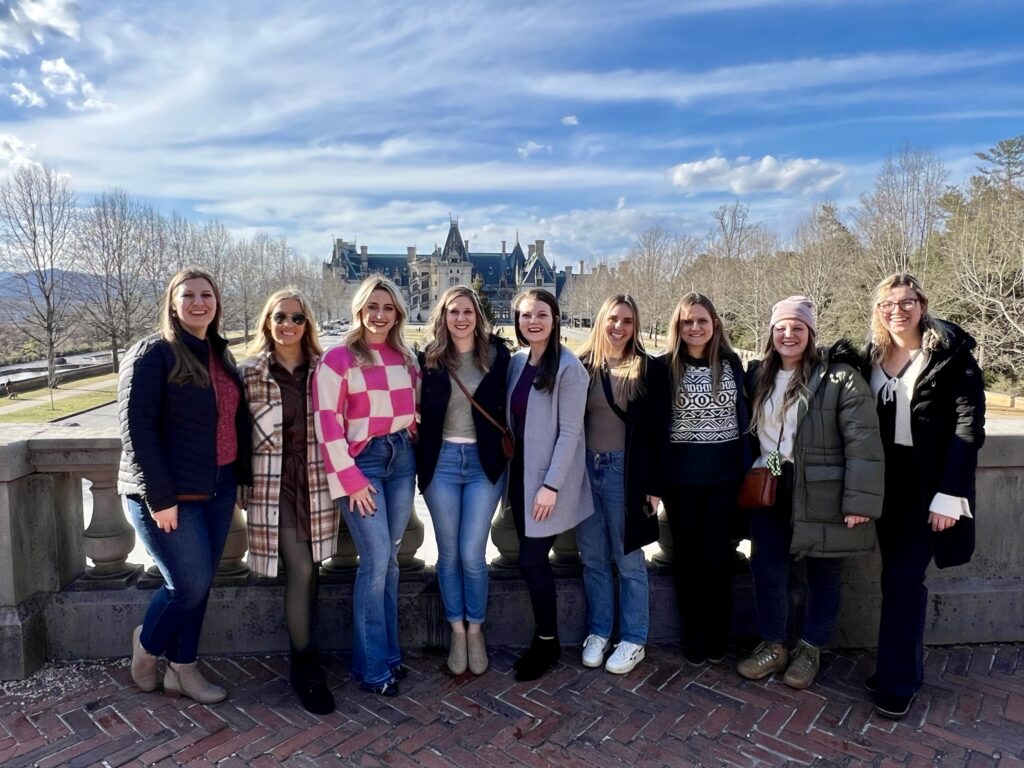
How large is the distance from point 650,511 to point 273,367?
189 centimetres

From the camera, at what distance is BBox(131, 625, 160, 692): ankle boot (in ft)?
9.68

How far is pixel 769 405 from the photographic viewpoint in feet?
10.2

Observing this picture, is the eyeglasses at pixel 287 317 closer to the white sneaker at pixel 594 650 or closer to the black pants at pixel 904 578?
the white sneaker at pixel 594 650

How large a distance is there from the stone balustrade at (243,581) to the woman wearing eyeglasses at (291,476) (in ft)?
1.57

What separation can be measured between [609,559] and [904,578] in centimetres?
133

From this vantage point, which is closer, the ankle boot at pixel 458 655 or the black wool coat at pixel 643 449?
the black wool coat at pixel 643 449

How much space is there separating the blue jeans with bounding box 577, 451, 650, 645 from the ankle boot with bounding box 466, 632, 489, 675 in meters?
0.59

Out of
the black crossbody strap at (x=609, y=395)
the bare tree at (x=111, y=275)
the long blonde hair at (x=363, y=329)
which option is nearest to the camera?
the long blonde hair at (x=363, y=329)

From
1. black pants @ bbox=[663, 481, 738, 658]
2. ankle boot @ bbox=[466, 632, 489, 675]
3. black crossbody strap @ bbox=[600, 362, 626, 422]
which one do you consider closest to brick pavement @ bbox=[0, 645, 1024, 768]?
ankle boot @ bbox=[466, 632, 489, 675]

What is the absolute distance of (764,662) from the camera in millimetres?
3186

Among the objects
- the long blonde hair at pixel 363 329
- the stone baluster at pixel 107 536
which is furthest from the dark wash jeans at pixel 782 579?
the stone baluster at pixel 107 536

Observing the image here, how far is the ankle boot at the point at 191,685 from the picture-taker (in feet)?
9.65

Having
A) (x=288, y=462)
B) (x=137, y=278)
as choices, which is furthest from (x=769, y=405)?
(x=137, y=278)

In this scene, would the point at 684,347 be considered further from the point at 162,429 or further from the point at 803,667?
the point at 162,429
